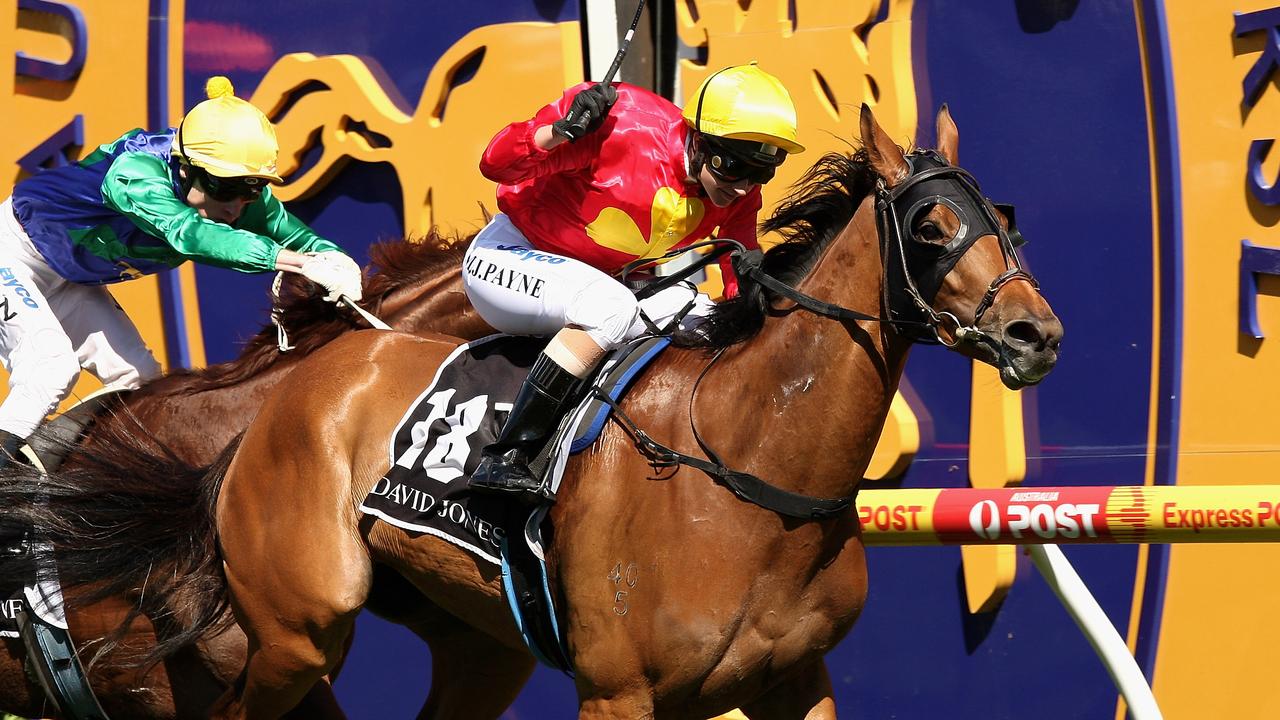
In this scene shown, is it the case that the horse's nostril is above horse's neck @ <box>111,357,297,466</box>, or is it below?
above

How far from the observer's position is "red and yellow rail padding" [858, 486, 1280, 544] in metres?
3.53

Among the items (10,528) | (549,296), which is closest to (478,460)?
(549,296)

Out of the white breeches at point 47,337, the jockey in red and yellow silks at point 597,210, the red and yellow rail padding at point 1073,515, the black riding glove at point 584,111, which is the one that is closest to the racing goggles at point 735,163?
the jockey in red and yellow silks at point 597,210

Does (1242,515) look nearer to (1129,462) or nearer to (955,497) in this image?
(955,497)

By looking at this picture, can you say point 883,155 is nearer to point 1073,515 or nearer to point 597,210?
point 597,210

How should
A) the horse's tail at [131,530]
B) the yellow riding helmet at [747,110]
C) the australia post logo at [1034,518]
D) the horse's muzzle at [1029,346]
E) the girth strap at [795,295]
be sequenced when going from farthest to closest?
the horse's tail at [131,530] → the australia post logo at [1034,518] → the yellow riding helmet at [747,110] → the girth strap at [795,295] → the horse's muzzle at [1029,346]

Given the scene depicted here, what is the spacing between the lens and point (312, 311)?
4.48 metres

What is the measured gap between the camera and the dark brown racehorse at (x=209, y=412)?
13.9 feet

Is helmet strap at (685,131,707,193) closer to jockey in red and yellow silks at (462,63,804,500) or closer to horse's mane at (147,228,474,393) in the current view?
jockey in red and yellow silks at (462,63,804,500)

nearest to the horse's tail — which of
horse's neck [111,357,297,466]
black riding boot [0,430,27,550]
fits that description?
black riding boot [0,430,27,550]

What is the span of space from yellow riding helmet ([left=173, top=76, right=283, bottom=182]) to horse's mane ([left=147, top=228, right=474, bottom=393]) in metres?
0.37

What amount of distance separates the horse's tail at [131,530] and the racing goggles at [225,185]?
2.39ft

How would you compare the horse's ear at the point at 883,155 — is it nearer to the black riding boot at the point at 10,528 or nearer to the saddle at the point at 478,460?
the saddle at the point at 478,460

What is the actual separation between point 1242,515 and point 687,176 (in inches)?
60.0
